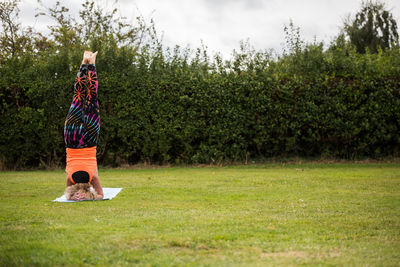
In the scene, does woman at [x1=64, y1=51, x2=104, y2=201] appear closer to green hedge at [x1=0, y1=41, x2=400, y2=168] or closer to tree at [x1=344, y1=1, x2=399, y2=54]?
green hedge at [x1=0, y1=41, x2=400, y2=168]

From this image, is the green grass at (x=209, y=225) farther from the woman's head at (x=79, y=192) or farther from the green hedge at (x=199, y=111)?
the green hedge at (x=199, y=111)

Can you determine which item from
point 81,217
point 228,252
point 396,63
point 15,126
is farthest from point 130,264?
point 396,63

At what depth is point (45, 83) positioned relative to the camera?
1441 cm

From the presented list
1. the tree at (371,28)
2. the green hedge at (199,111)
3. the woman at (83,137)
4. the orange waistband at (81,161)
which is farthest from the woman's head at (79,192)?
the tree at (371,28)

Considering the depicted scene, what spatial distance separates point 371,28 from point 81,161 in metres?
29.1

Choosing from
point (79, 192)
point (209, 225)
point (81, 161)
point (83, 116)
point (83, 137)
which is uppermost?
point (83, 116)

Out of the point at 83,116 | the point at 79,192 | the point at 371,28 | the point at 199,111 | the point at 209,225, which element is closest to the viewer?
the point at 209,225

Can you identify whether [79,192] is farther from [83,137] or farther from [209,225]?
[209,225]

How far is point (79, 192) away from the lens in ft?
25.8

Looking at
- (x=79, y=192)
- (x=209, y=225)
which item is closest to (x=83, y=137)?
(x=79, y=192)

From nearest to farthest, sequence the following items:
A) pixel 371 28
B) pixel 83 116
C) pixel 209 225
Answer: pixel 209 225, pixel 83 116, pixel 371 28

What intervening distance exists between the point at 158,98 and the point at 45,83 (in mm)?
4033

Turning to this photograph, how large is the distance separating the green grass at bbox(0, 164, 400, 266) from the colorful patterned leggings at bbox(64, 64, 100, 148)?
1274 millimetres

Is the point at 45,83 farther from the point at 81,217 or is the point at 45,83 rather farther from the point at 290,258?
the point at 290,258
